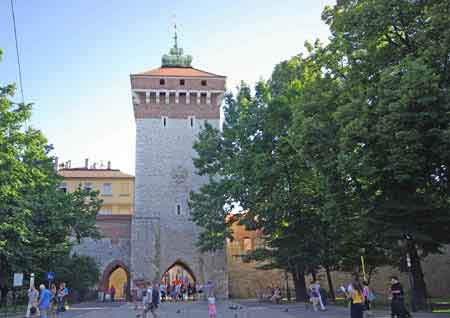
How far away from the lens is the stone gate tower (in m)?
41.4

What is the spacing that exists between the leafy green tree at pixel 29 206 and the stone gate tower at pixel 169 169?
8310 millimetres

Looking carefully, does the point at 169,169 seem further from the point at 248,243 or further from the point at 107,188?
the point at 107,188

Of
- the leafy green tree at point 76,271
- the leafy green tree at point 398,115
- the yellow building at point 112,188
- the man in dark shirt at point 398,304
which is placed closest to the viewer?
the man in dark shirt at point 398,304

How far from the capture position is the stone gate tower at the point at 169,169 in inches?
1632

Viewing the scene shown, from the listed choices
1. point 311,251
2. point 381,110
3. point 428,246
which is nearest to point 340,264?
point 311,251

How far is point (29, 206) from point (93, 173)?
35.8m

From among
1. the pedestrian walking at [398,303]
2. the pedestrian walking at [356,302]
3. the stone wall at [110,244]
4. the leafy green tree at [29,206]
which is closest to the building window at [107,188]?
the stone wall at [110,244]

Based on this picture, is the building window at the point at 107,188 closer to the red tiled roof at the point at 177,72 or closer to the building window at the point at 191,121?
the red tiled roof at the point at 177,72

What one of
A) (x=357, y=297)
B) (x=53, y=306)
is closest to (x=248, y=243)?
(x=53, y=306)

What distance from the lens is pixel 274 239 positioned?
28.3 meters

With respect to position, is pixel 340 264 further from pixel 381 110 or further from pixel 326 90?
pixel 381 110

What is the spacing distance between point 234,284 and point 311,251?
57.9 feet

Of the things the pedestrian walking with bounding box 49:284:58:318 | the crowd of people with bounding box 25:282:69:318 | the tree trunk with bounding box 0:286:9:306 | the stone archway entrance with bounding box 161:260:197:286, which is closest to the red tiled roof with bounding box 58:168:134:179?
the stone archway entrance with bounding box 161:260:197:286

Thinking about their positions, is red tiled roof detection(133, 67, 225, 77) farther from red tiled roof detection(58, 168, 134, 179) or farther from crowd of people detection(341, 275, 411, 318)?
crowd of people detection(341, 275, 411, 318)
